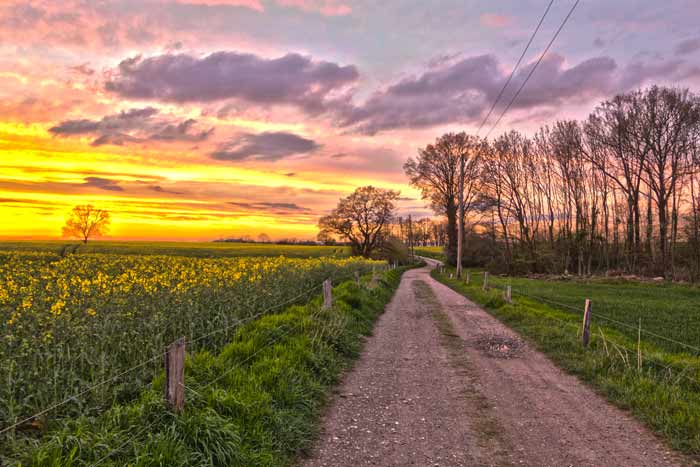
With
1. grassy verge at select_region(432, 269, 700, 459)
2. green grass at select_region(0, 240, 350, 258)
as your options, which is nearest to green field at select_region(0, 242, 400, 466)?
grassy verge at select_region(432, 269, 700, 459)

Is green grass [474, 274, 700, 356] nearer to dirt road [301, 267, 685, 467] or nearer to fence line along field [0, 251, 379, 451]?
dirt road [301, 267, 685, 467]

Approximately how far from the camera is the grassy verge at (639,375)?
5.82 m

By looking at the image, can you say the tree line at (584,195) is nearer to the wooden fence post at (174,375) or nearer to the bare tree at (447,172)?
the bare tree at (447,172)

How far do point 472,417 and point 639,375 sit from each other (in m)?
3.79

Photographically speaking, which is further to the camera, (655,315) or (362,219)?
(362,219)

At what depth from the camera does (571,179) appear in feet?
157

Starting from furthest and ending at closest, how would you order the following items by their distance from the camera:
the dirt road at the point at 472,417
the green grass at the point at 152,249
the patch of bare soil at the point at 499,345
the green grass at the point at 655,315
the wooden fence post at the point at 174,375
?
the green grass at the point at 152,249
the green grass at the point at 655,315
the patch of bare soil at the point at 499,345
the dirt road at the point at 472,417
the wooden fence post at the point at 174,375

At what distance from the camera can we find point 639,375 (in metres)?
7.78

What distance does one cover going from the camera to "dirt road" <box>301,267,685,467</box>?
4.99 meters

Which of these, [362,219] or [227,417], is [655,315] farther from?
[362,219]

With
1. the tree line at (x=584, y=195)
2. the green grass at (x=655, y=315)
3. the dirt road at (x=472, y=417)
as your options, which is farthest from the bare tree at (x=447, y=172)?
the dirt road at (x=472, y=417)

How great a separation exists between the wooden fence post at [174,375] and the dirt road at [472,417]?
1556 millimetres

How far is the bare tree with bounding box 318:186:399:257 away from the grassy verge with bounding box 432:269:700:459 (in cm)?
5693

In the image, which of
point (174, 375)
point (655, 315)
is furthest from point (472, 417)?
point (655, 315)
